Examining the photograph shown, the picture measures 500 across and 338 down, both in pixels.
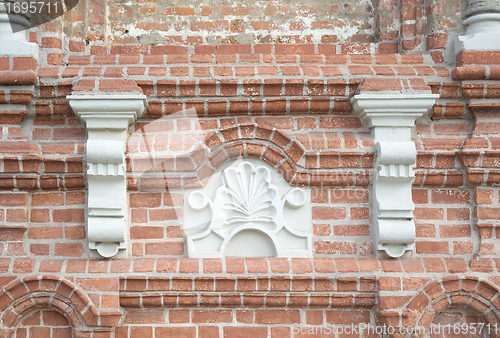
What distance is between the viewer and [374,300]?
2.79 meters

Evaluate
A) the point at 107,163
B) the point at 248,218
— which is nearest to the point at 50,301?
the point at 107,163

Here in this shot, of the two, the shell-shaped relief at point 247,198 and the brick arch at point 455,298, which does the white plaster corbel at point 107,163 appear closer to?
the shell-shaped relief at point 247,198

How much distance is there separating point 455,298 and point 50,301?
217 centimetres

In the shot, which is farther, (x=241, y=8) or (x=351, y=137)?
(x=241, y=8)

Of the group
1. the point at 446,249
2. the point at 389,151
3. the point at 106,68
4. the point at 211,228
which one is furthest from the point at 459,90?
the point at 106,68

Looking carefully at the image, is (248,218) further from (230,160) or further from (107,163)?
(107,163)

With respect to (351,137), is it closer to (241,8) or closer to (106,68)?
(241,8)

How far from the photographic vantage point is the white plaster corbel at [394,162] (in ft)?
9.19

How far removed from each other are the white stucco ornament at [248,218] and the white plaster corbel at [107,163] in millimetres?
385

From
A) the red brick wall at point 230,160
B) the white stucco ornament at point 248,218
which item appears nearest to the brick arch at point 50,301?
the red brick wall at point 230,160

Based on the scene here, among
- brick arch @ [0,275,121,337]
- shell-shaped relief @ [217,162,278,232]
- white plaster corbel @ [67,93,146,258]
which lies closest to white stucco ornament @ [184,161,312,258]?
shell-shaped relief @ [217,162,278,232]

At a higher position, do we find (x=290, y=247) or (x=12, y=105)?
(x=12, y=105)

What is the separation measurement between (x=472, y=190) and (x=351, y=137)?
2.44 ft

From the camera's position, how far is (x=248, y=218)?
2.85 meters
